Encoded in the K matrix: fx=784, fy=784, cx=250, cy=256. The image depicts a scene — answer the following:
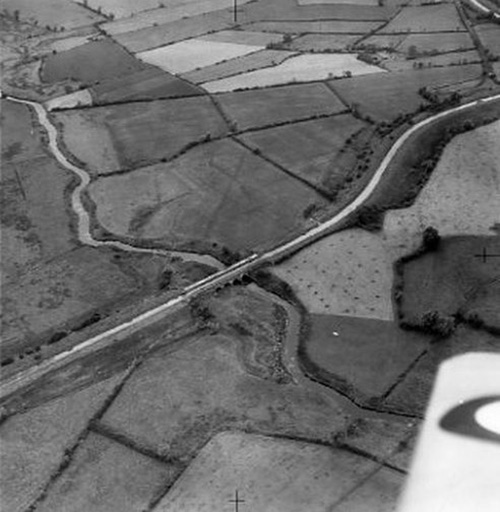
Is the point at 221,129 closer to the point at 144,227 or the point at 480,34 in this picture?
the point at 144,227

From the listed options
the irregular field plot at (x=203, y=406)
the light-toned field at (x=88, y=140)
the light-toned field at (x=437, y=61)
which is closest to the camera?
the irregular field plot at (x=203, y=406)

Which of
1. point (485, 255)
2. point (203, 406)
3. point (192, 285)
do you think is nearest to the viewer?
point (203, 406)

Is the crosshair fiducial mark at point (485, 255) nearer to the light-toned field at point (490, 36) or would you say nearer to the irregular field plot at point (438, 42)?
the light-toned field at point (490, 36)

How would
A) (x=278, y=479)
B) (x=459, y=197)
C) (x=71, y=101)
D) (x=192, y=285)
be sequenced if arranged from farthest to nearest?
(x=71, y=101), (x=459, y=197), (x=192, y=285), (x=278, y=479)

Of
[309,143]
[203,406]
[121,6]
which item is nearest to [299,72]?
[309,143]

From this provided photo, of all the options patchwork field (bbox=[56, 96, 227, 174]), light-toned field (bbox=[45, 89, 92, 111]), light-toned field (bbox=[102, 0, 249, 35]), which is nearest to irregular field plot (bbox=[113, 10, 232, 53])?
light-toned field (bbox=[102, 0, 249, 35])

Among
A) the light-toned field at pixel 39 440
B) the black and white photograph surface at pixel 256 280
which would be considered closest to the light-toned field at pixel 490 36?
the black and white photograph surface at pixel 256 280

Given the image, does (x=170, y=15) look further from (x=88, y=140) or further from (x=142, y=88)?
(x=88, y=140)
